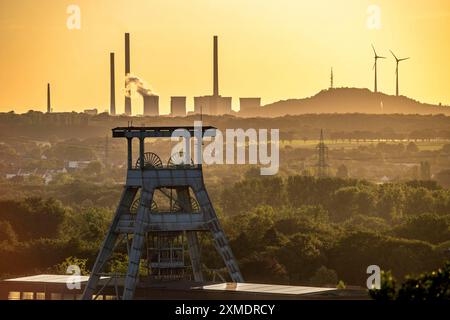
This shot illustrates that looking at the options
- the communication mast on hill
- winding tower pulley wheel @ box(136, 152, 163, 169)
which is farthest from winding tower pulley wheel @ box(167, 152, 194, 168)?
winding tower pulley wheel @ box(136, 152, 163, 169)

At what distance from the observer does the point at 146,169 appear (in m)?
94.4

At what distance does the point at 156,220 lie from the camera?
93875mm

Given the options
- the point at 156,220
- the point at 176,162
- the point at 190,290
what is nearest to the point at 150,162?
the point at 176,162

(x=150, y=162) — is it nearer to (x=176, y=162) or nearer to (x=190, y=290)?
(x=176, y=162)

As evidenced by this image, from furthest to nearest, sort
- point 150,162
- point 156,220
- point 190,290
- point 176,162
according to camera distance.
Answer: point 176,162 < point 150,162 < point 156,220 < point 190,290

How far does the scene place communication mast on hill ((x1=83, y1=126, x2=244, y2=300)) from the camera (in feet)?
307

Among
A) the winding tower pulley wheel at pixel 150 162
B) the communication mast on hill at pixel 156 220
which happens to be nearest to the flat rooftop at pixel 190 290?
the communication mast on hill at pixel 156 220

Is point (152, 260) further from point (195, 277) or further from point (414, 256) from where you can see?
point (414, 256)

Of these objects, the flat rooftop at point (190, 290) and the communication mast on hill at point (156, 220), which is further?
the communication mast on hill at point (156, 220)

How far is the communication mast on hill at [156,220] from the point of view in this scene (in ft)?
307

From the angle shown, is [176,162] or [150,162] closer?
[150,162]

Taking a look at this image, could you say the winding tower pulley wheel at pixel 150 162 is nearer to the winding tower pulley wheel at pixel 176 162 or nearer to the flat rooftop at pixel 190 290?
the winding tower pulley wheel at pixel 176 162

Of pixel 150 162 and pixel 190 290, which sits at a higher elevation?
pixel 150 162

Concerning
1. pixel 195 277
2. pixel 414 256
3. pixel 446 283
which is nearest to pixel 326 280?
pixel 414 256
